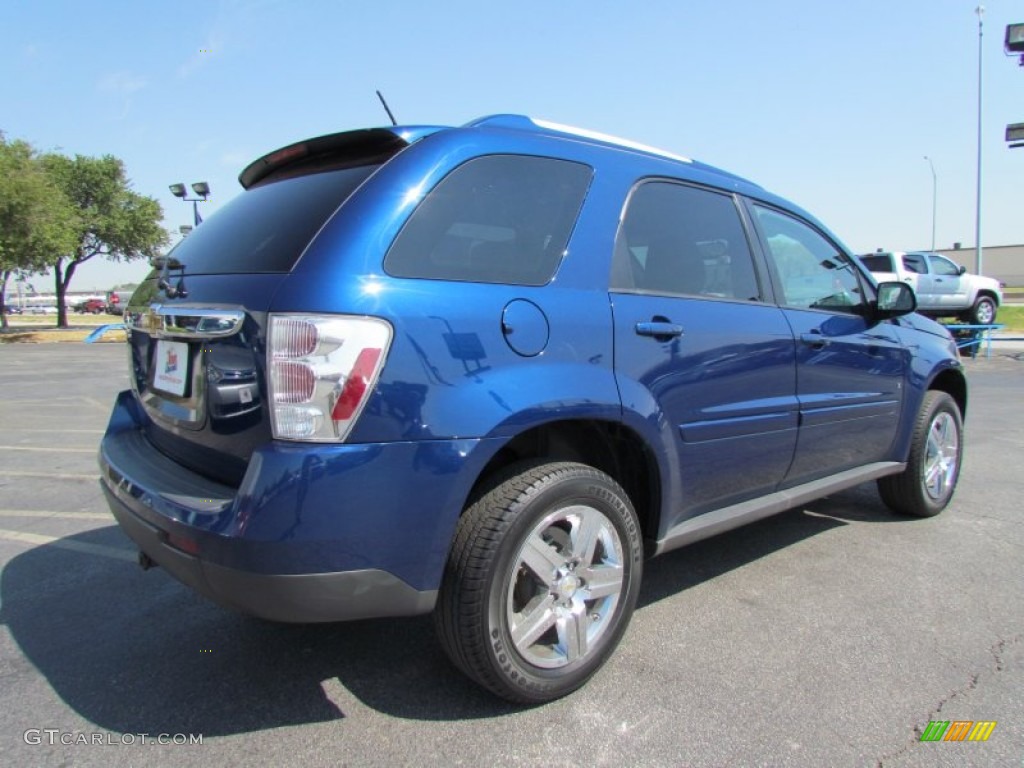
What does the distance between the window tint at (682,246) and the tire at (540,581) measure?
0.81m

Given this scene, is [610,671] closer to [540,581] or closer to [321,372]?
Result: [540,581]

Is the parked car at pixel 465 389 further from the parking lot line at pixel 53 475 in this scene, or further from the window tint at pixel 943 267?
the window tint at pixel 943 267

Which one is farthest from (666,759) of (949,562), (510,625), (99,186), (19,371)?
(99,186)

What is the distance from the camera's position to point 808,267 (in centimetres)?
361

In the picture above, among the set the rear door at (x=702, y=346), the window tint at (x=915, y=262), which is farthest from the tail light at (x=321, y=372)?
the window tint at (x=915, y=262)

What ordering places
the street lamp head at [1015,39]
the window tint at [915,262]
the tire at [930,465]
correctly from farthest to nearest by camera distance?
the window tint at [915,262] → the street lamp head at [1015,39] → the tire at [930,465]

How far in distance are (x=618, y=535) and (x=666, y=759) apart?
0.70m

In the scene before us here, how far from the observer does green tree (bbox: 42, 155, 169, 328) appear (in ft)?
132

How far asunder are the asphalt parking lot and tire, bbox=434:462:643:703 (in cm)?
17

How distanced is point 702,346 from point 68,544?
3.55 meters

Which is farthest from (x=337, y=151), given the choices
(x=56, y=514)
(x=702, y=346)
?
(x=56, y=514)

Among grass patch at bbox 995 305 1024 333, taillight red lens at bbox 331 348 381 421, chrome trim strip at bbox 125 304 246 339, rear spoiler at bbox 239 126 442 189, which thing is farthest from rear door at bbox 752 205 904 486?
grass patch at bbox 995 305 1024 333

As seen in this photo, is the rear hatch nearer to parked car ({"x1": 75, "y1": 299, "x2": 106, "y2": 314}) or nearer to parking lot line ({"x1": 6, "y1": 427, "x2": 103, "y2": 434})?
parking lot line ({"x1": 6, "y1": 427, "x2": 103, "y2": 434})

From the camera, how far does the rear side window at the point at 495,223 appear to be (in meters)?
2.10
